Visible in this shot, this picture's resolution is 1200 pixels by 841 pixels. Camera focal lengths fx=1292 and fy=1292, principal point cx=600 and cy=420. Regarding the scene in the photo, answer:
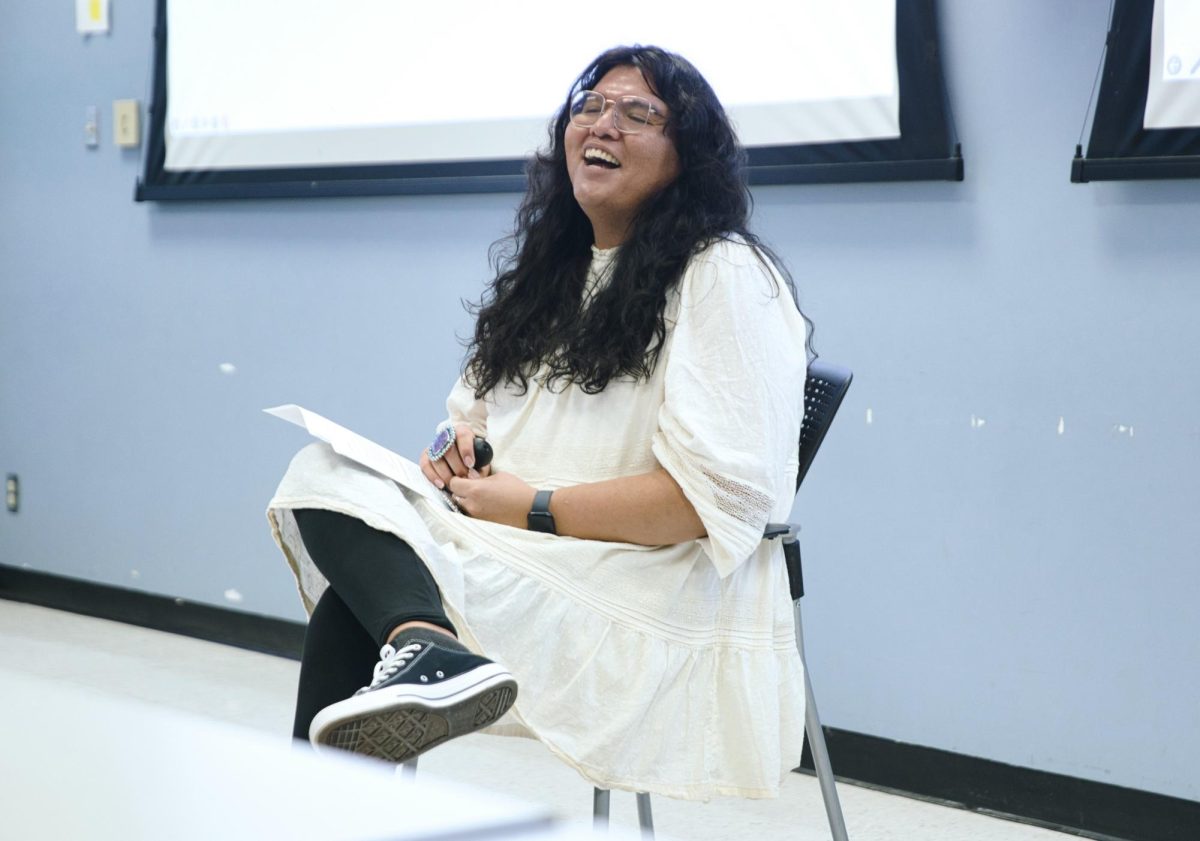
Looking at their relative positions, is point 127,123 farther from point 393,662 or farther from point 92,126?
point 393,662

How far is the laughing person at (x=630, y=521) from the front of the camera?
142 centimetres

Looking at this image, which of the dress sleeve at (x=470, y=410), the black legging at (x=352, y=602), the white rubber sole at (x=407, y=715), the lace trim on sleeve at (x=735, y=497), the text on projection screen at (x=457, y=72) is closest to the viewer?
the white rubber sole at (x=407, y=715)

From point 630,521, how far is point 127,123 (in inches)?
97.3

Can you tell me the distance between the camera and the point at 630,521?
4.86 ft

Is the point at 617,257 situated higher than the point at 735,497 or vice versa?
the point at 617,257

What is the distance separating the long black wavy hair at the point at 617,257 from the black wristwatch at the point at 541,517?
0.15 metres

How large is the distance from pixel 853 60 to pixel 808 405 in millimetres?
873

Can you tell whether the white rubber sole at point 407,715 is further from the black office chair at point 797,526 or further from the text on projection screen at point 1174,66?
the text on projection screen at point 1174,66

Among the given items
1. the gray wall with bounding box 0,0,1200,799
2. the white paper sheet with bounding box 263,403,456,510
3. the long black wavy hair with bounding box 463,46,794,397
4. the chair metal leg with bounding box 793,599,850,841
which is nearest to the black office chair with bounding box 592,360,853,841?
the chair metal leg with bounding box 793,599,850,841

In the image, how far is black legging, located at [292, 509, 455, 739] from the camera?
133cm

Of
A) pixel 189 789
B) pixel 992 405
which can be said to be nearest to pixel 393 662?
pixel 189 789

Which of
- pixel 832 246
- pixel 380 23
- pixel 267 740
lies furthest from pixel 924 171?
pixel 267 740

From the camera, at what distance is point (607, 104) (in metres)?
1.69

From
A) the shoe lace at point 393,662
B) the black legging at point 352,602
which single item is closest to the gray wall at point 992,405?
the black legging at point 352,602
